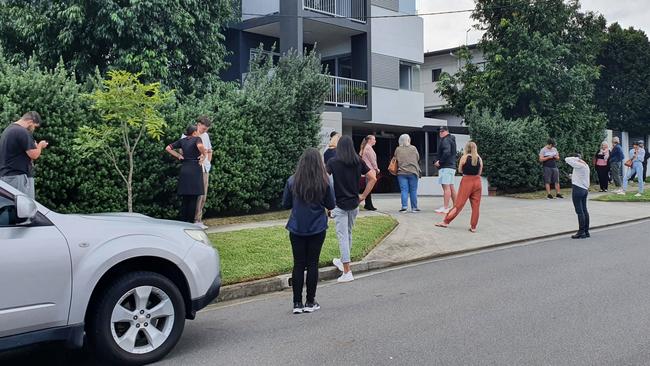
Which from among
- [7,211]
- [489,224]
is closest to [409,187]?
[489,224]

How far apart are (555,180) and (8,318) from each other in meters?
17.0

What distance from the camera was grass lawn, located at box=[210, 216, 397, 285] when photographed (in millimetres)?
7826

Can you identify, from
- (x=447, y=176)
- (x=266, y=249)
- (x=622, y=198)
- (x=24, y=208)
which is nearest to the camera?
(x=24, y=208)

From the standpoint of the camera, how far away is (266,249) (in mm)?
8914

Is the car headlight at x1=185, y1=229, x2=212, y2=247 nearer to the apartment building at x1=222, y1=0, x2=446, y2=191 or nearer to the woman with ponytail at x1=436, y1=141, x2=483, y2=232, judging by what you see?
the woman with ponytail at x1=436, y1=141, x2=483, y2=232

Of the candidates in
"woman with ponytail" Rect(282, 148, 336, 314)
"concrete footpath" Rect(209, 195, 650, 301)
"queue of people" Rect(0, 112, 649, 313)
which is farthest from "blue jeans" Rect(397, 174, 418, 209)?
"woman with ponytail" Rect(282, 148, 336, 314)

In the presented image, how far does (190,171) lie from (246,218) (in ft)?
9.12

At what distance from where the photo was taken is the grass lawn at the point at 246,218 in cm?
1176

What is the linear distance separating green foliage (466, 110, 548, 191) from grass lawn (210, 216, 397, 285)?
9330 millimetres

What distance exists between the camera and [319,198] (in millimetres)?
6141

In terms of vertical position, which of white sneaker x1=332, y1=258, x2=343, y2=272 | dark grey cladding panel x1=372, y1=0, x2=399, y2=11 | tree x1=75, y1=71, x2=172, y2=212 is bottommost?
white sneaker x1=332, y1=258, x2=343, y2=272

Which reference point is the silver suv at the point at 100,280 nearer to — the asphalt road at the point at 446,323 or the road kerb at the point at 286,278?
the asphalt road at the point at 446,323

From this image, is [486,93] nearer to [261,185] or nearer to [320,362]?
[261,185]

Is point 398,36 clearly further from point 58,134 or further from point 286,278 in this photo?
point 286,278
